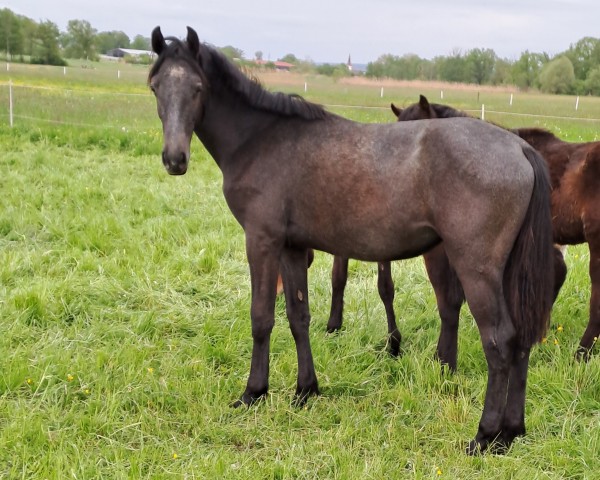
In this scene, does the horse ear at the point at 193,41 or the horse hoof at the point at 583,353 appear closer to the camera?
the horse ear at the point at 193,41

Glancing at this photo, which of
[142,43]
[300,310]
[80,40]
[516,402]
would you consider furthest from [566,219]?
[80,40]

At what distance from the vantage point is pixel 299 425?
3.61 meters

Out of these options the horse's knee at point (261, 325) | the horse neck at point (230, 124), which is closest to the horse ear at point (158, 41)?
the horse neck at point (230, 124)

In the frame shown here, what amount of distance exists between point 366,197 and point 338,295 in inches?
67.5

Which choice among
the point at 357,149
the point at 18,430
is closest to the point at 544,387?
the point at 357,149

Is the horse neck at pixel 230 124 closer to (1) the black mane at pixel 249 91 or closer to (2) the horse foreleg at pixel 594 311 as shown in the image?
(1) the black mane at pixel 249 91

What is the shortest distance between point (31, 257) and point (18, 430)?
2.99 meters

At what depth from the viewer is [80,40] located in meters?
40.3

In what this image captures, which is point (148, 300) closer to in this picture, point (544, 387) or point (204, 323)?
point (204, 323)

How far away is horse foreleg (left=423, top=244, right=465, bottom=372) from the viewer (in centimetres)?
421

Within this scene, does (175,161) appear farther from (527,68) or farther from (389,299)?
(527,68)

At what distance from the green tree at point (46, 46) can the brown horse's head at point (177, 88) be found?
122 feet

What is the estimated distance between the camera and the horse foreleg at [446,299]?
421 centimetres

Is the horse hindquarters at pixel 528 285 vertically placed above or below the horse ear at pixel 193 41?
below
